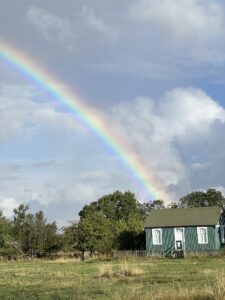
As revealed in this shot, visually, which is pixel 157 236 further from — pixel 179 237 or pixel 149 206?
pixel 149 206

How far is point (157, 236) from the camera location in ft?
219

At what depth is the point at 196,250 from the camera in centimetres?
6394

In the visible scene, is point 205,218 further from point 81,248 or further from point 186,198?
point 186,198

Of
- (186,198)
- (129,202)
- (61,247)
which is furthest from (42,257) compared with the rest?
(186,198)

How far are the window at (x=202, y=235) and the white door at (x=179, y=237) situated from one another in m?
2.23

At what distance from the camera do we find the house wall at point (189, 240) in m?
63.6

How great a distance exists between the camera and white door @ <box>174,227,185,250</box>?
65.2 m

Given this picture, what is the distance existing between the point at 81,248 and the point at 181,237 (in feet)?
41.7

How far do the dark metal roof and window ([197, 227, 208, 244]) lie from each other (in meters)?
0.62

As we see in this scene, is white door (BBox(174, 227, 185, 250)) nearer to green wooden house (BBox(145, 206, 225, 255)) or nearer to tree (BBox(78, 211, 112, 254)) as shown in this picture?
green wooden house (BBox(145, 206, 225, 255))

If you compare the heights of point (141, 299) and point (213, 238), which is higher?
point (213, 238)

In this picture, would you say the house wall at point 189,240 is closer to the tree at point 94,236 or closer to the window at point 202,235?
the window at point 202,235

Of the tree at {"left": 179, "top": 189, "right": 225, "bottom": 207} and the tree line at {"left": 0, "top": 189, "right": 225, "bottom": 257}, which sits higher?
the tree at {"left": 179, "top": 189, "right": 225, "bottom": 207}

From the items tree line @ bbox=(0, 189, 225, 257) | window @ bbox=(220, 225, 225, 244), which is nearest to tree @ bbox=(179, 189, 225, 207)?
tree line @ bbox=(0, 189, 225, 257)
